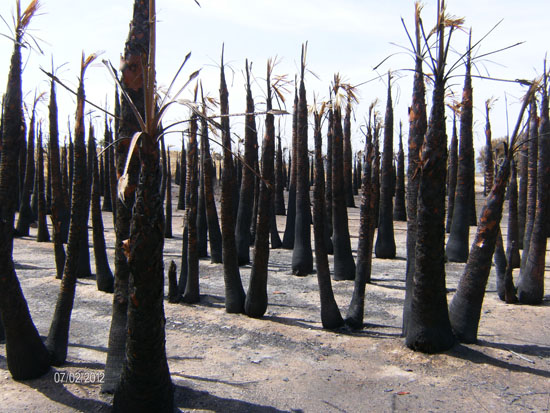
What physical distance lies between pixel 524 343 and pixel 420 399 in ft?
8.52

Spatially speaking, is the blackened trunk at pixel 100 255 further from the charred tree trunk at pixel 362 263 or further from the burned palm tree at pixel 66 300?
the charred tree trunk at pixel 362 263

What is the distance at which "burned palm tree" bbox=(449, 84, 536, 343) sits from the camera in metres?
6.77

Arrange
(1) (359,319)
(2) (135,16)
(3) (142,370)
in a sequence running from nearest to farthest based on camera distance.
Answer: (3) (142,370) → (2) (135,16) → (1) (359,319)

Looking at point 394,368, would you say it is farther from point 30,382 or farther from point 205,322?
point 30,382

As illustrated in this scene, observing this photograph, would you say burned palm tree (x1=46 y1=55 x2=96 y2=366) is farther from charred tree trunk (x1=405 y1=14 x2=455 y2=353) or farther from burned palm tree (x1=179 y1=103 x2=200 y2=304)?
charred tree trunk (x1=405 y1=14 x2=455 y2=353)

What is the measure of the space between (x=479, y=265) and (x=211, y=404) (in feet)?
12.9

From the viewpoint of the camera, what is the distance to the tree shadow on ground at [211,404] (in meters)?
5.43

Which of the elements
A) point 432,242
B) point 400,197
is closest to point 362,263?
point 432,242

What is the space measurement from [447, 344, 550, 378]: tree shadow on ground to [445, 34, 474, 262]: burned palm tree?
7.14 meters

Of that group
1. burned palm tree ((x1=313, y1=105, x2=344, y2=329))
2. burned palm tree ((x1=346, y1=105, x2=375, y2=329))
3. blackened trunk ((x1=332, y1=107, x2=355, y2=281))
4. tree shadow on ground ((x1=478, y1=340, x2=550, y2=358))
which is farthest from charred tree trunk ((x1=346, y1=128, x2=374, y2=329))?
blackened trunk ((x1=332, y1=107, x2=355, y2=281))

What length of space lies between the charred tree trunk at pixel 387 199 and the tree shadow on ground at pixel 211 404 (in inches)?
368

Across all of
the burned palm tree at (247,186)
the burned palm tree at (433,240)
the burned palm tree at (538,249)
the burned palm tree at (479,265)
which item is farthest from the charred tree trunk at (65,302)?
the burned palm tree at (538,249)

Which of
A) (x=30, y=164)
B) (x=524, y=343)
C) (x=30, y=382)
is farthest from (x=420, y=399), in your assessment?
(x=30, y=164)

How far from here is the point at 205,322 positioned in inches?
359
